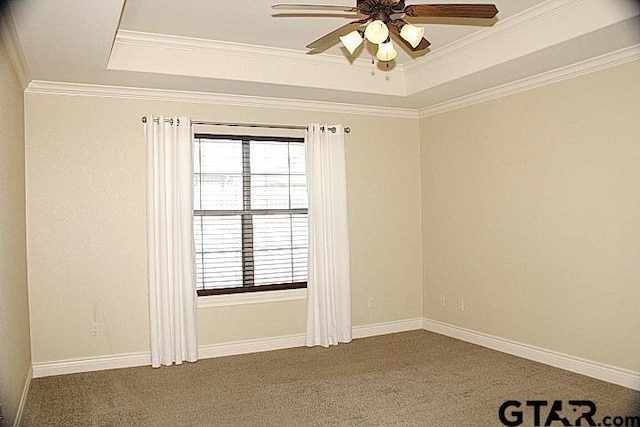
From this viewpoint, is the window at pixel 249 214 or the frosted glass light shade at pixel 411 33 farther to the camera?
the window at pixel 249 214

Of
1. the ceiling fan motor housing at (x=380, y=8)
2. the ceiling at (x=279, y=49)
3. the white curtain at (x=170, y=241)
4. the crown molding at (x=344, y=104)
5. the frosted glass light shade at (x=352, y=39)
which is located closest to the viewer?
the ceiling fan motor housing at (x=380, y=8)

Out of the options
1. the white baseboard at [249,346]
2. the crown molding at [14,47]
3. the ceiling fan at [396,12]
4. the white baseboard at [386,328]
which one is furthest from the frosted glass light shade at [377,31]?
the white baseboard at [386,328]

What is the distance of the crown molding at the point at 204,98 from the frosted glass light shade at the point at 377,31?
2702 millimetres

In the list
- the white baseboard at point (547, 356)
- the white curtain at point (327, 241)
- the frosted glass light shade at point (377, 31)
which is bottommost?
the white baseboard at point (547, 356)

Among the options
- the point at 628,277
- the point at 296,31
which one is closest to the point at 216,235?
the point at 296,31

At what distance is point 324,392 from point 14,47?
317 centimetres

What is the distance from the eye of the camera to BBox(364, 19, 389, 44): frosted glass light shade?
3031 mm

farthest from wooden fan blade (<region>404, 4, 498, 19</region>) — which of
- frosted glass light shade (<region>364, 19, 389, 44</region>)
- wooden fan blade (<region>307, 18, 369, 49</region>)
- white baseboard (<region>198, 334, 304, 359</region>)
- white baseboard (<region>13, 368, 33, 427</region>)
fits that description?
white baseboard (<region>198, 334, 304, 359</region>)

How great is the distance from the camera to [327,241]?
Answer: 586 cm

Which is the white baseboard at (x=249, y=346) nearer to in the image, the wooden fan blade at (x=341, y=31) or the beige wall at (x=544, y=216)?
the beige wall at (x=544, y=216)

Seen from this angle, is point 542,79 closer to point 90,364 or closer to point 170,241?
point 170,241

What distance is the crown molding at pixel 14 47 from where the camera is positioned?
330 cm

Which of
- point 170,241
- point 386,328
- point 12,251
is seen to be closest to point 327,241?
point 386,328

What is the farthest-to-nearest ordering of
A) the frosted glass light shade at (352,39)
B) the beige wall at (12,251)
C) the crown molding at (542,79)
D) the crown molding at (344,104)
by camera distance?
the crown molding at (344,104)
the crown molding at (542,79)
the beige wall at (12,251)
the frosted glass light shade at (352,39)
